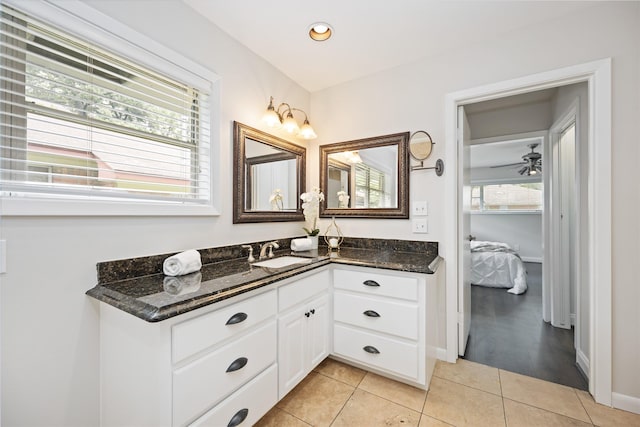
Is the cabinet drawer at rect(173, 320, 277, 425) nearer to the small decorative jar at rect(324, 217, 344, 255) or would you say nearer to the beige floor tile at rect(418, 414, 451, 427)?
the beige floor tile at rect(418, 414, 451, 427)

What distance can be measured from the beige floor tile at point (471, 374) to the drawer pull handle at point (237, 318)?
1535 mm

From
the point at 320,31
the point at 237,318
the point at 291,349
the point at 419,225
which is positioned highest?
the point at 320,31

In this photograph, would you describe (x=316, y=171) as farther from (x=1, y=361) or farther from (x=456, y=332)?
(x=1, y=361)

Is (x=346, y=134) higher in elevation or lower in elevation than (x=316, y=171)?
higher

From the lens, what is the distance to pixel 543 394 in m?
1.69

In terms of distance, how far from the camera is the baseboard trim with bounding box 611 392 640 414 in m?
1.52

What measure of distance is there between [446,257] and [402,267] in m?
0.60

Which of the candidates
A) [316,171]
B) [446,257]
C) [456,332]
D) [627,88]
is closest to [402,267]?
[446,257]

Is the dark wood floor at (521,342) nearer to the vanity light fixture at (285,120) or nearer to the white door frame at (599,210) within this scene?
the white door frame at (599,210)

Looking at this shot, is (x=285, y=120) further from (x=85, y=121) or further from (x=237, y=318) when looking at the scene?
(x=237, y=318)

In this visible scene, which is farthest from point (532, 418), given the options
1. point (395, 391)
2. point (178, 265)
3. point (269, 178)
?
point (269, 178)

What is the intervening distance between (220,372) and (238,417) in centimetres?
28

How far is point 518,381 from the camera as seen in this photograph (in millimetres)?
1822

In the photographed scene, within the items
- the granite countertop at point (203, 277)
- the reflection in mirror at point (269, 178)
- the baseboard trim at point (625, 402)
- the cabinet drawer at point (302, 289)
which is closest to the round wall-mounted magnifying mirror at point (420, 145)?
the granite countertop at point (203, 277)
